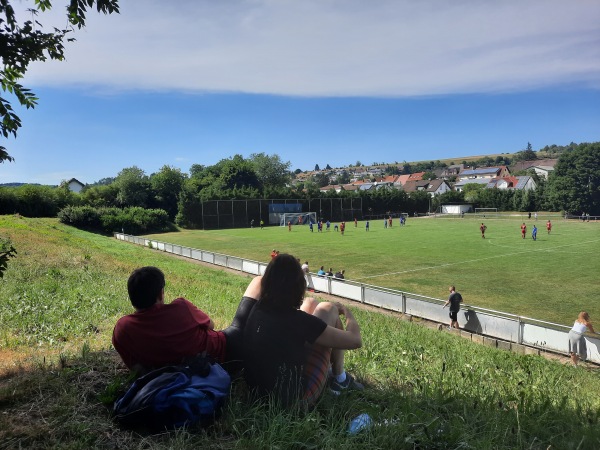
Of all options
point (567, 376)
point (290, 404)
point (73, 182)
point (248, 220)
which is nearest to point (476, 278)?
point (567, 376)

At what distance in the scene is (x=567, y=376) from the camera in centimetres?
695

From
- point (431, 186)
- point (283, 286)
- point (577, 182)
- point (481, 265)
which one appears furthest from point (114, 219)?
point (431, 186)

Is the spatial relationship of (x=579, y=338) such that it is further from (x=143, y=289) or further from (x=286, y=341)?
(x=143, y=289)

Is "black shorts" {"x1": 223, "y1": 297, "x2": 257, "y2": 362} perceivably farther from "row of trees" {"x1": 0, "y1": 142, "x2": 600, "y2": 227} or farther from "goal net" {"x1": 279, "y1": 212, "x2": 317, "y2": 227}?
"goal net" {"x1": 279, "y1": 212, "x2": 317, "y2": 227}

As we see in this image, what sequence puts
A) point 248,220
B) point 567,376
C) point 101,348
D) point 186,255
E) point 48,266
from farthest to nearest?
point 248,220 < point 186,255 < point 48,266 < point 567,376 < point 101,348

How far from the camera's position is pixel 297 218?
63.7m

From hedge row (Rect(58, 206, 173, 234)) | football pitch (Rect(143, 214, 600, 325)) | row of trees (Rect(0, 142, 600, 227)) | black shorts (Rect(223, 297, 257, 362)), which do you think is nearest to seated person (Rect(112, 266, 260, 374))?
black shorts (Rect(223, 297, 257, 362))

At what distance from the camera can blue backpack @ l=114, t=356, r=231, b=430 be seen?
2680mm

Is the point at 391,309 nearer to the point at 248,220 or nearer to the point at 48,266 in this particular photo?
the point at 48,266

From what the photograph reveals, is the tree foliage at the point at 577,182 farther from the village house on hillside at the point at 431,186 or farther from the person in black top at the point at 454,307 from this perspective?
the person in black top at the point at 454,307

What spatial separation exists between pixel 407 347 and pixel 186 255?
2534cm

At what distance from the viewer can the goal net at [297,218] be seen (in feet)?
207

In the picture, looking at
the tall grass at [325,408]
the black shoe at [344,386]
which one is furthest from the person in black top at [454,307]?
the black shoe at [344,386]

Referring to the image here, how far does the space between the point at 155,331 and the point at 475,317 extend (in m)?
11.1
